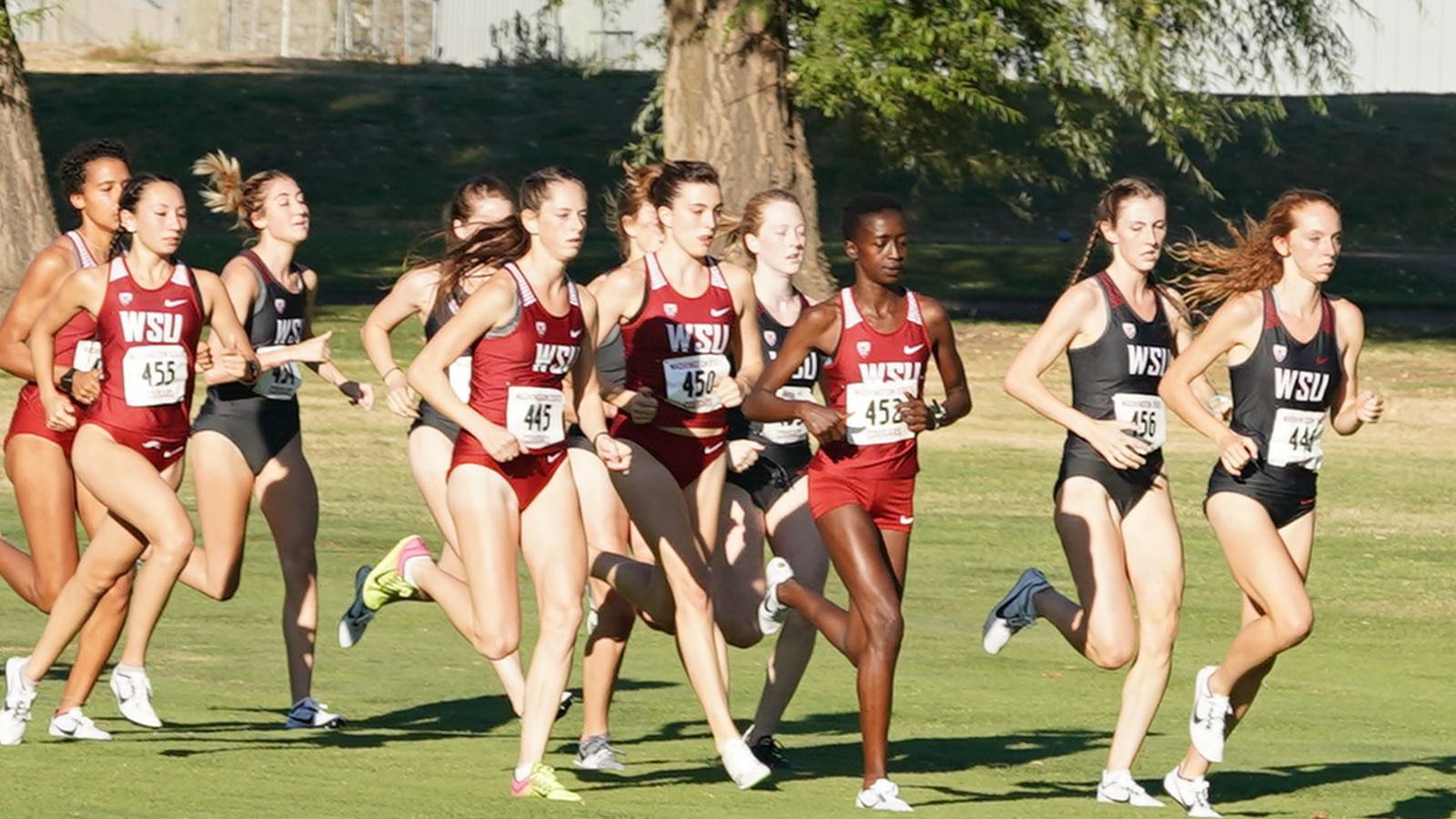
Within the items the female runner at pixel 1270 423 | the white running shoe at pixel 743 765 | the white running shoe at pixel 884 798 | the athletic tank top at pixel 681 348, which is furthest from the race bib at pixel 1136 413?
the white running shoe at pixel 743 765

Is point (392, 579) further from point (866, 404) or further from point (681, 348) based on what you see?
point (866, 404)

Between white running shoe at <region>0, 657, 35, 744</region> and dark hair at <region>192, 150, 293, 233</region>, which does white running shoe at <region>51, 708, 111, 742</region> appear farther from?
dark hair at <region>192, 150, 293, 233</region>

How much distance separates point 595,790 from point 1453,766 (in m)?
3.20

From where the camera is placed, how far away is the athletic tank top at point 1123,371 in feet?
28.8

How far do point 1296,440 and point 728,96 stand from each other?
18497 mm

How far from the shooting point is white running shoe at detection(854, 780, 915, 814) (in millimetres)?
8055

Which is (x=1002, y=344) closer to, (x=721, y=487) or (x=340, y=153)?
(x=340, y=153)

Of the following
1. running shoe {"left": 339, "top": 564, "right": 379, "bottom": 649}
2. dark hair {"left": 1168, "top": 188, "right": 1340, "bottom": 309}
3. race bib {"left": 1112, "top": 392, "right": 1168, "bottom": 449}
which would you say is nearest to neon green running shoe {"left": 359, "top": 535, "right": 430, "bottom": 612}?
running shoe {"left": 339, "top": 564, "right": 379, "bottom": 649}

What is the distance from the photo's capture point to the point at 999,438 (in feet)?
77.6

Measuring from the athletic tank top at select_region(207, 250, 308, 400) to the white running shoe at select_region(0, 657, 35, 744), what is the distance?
1392mm

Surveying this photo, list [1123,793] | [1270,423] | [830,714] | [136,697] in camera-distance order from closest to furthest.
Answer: [1123,793]
[1270,423]
[136,697]
[830,714]

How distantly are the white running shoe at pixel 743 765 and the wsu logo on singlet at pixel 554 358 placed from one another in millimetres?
1278

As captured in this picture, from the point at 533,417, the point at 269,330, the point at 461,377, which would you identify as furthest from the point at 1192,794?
the point at 269,330

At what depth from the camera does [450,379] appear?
9641 mm
